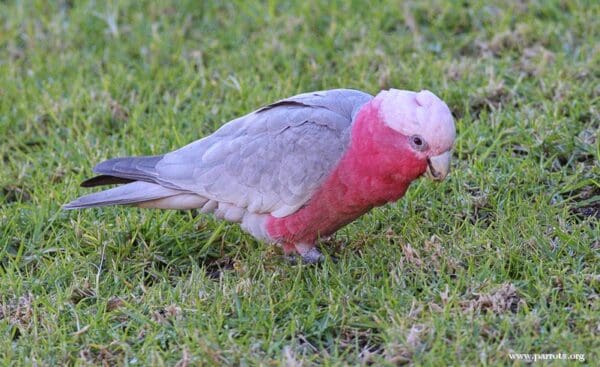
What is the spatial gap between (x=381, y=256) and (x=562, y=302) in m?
0.86

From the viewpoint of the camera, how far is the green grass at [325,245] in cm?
374

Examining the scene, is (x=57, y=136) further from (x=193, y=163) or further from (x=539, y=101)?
(x=539, y=101)

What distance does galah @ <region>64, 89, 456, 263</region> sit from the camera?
13.0ft

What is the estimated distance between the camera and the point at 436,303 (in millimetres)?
3812

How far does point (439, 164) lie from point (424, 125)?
19cm

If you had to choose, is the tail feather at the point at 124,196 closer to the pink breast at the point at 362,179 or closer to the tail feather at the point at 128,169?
the tail feather at the point at 128,169

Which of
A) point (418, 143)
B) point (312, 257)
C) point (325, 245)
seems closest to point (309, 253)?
point (312, 257)

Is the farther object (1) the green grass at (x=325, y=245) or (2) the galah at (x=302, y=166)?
(2) the galah at (x=302, y=166)

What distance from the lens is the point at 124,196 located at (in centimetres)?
444

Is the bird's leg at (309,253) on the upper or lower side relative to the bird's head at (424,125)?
lower

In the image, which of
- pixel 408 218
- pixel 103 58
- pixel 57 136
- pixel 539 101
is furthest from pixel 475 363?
pixel 103 58

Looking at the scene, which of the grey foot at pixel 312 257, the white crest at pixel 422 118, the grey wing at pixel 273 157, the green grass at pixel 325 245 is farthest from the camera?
the grey foot at pixel 312 257

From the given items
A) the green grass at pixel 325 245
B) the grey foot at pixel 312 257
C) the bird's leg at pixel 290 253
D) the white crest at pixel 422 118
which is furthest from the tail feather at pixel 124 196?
the white crest at pixel 422 118

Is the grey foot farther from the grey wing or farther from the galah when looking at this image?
the grey wing
